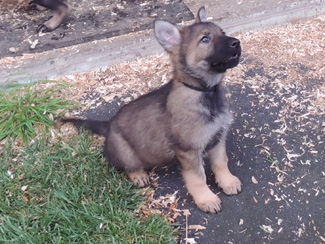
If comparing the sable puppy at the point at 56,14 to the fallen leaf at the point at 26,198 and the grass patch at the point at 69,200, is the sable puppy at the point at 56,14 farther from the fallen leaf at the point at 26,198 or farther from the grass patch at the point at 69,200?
the fallen leaf at the point at 26,198

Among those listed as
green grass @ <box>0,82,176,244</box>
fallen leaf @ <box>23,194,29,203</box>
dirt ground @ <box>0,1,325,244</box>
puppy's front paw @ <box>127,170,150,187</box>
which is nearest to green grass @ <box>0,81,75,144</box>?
green grass @ <box>0,82,176,244</box>

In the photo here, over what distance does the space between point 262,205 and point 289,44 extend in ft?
7.62

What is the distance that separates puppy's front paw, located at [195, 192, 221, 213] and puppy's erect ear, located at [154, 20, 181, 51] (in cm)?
120

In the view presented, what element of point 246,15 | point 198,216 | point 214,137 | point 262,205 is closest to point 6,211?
point 198,216

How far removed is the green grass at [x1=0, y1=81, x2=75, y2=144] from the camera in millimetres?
4201

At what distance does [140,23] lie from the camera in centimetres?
512

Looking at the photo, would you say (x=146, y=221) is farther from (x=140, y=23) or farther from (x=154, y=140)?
(x=140, y=23)

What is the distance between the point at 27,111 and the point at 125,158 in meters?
1.34

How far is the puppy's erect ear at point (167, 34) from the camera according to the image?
306cm

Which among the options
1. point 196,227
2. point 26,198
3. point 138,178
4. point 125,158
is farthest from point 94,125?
point 196,227

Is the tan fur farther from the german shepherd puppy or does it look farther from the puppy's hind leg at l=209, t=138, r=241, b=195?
the puppy's hind leg at l=209, t=138, r=241, b=195

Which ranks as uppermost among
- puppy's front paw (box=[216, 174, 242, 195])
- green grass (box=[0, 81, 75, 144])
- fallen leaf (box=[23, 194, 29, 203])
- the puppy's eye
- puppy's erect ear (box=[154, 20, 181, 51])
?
the puppy's eye

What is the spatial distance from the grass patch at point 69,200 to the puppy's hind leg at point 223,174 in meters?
0.61

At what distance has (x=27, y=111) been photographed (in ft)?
14.0
